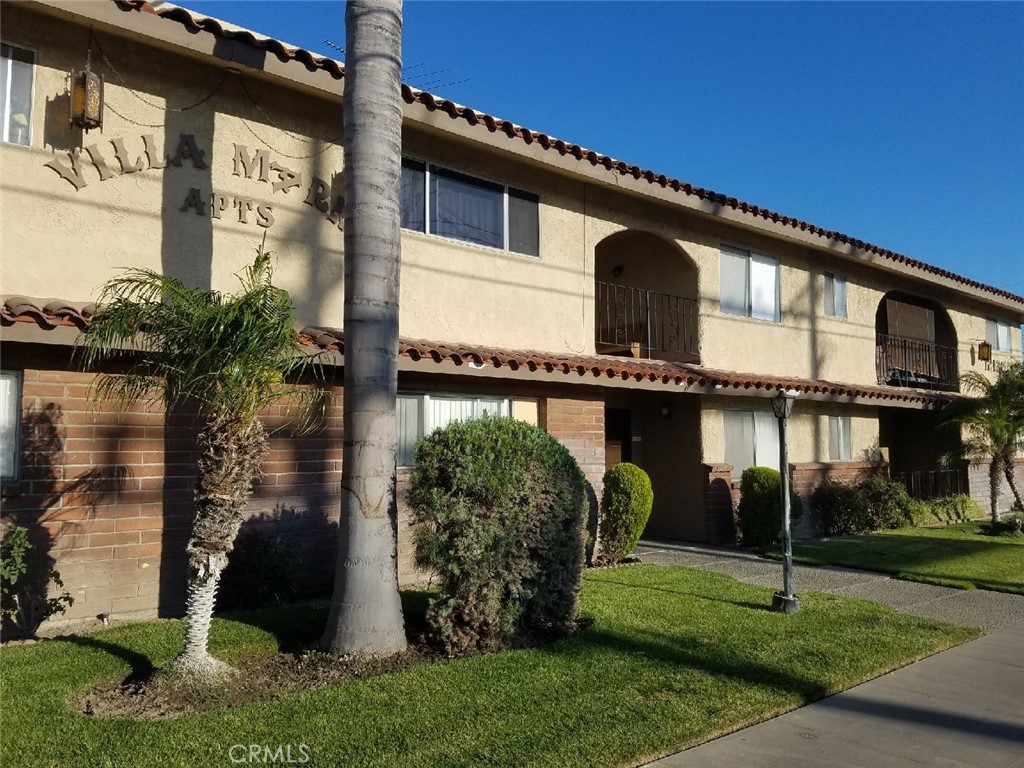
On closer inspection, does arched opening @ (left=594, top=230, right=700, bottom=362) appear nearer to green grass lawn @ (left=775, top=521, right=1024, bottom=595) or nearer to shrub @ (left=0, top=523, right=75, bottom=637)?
green grass lawn @ (left=775, top=521, right=1024, bottom=595)

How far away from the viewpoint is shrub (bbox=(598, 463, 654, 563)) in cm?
1204

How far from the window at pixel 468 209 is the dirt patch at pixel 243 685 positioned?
5.97m

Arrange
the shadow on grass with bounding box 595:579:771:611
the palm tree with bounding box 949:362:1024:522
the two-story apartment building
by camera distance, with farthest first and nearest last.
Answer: the palm tree with bounding box 949:362:1024:522, the shadow on grass with bounding box 595:579:771:611, the two-story apartment building

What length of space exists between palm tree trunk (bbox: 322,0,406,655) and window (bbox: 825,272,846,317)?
1309cm

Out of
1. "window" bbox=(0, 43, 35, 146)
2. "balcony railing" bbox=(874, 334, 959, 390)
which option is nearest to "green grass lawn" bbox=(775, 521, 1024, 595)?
"balcony railing" bbox=(874, 334, 959, 390)

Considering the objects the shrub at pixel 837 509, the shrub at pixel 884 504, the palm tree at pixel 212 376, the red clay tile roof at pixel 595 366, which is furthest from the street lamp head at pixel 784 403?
the shrub at pixel 884 504

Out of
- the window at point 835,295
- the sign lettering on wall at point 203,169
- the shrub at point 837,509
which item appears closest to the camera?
the sign lettering on wall at point 203,169

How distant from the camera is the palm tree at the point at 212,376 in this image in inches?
234

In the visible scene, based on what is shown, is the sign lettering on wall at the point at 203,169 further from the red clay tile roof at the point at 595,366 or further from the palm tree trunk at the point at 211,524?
the palm tree trunk at the point at 211,524

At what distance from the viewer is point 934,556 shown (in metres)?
13.1

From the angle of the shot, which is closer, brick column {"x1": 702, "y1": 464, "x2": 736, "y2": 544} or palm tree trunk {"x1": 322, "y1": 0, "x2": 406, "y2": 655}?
palm tree trunk {"x1": 322, "y1": 0, "x2": 406, "y2": 655}

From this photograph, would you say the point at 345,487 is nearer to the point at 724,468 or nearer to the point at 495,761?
the point at 495,761

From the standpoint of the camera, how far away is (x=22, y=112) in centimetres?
817
